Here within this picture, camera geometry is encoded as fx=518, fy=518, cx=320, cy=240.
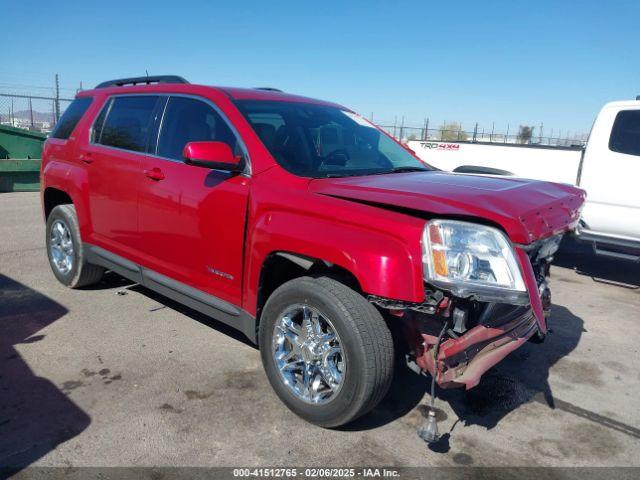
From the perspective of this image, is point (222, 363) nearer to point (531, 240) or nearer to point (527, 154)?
point (531, 240)

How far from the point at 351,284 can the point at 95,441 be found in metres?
1.62

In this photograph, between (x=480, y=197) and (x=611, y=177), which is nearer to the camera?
(x=480, y=197)

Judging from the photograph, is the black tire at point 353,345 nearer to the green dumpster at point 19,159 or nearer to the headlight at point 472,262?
the headlight at point 472,262

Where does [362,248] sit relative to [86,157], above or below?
below

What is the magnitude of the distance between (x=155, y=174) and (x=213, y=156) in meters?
0.89

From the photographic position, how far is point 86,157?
15.4 ft

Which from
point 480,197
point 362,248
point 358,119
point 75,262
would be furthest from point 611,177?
point 75,262

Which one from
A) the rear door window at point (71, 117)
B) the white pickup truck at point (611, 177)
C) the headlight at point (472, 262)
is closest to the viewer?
the headlight at point (472, 262)

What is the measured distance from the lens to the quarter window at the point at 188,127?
3557mm

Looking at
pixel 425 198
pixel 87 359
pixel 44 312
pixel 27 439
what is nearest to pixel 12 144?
pixel 44 312

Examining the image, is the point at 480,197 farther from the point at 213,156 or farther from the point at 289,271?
the point at 213,156

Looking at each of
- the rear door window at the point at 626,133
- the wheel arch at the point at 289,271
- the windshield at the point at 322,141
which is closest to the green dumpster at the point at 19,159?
the windshield at the point at 322,141

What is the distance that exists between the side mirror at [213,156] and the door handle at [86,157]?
1.89 metres

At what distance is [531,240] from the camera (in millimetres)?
2555
